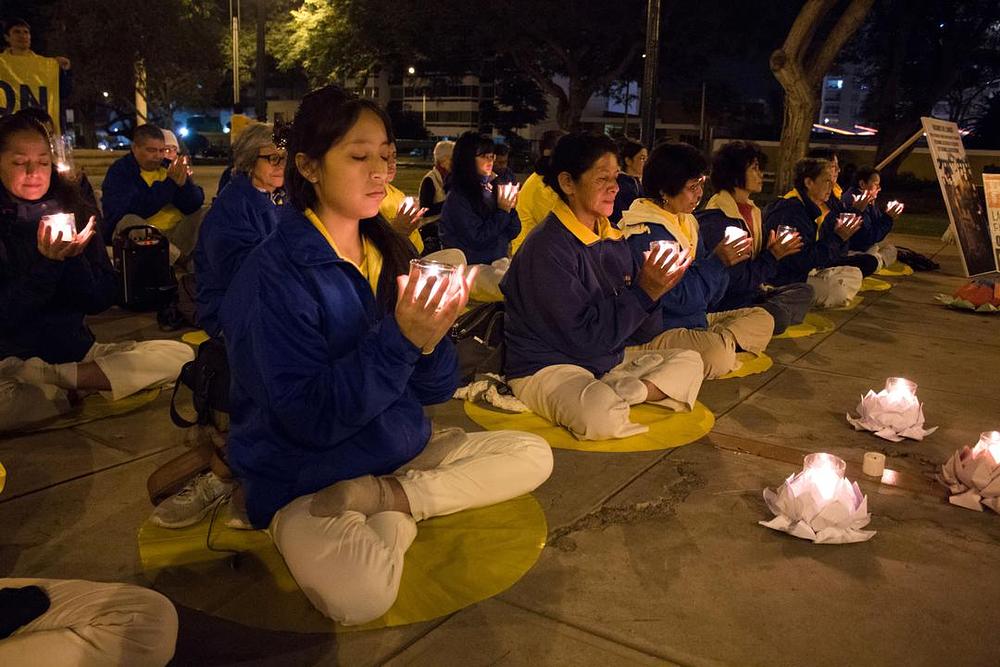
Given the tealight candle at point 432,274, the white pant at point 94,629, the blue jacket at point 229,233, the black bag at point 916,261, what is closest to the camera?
the white pant at point 94,629

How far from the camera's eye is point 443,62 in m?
28.3

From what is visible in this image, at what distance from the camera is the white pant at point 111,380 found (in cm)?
438

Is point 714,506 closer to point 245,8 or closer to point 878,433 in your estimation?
point 878,433

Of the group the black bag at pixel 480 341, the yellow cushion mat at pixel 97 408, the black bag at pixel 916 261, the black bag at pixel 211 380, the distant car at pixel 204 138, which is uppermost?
the distant car at pixel 204 138

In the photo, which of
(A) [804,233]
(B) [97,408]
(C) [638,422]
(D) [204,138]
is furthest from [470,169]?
(D) [204,138]

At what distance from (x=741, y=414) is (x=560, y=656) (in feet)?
8.77

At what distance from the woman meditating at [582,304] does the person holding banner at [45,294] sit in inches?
82.4

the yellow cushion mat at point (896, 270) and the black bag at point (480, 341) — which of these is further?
the yellow cushion mat at point (896, 270)

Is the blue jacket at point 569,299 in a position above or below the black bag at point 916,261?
above

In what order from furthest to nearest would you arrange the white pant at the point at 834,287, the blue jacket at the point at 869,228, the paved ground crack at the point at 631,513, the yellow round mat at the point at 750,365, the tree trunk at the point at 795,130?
the tree trunk at the point at 795,130, the blue jacket at the point at 869,228, the white pant at the point at 834,287, the yellow round mat at the point at 750,365, the paved ground crack at the point at 631,513

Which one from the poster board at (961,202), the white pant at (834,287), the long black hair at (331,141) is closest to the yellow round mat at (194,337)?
the long black hair at (331,141)

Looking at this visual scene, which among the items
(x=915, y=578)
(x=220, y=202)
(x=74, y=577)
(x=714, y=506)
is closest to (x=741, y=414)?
(x=714, y=506)

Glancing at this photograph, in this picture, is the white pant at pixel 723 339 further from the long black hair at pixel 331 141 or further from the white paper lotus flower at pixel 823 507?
the long black hair at pixel 331 141

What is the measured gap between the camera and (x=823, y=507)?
3.47 meters
